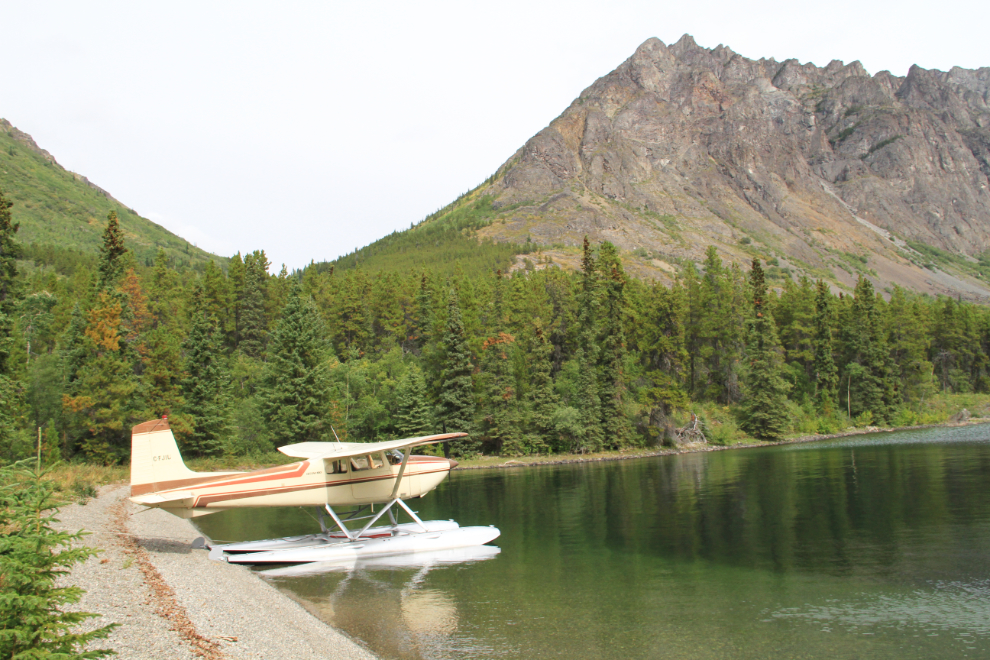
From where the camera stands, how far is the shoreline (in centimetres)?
5344

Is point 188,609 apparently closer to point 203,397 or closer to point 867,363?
point 203,397

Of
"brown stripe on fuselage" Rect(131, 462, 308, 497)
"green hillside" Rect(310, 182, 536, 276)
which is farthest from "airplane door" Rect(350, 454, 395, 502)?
"green hillside" Rect(310, 182, 536, 276)

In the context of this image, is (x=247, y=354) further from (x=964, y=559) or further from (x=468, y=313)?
(x=964, y=559)

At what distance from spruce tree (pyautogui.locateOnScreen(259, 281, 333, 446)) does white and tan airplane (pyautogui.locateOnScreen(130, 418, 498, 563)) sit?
30.2 metres

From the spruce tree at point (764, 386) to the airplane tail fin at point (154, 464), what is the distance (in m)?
58.6

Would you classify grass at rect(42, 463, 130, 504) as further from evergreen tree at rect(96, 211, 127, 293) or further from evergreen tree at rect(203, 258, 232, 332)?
evergreen tree at rect(203, 258, 232, 332)

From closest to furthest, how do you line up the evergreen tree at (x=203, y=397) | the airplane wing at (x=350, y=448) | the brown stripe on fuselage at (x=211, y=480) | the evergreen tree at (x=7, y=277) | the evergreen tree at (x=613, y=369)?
the brown stripe on fuselage at (x=211, y=480), the airplane wing at (x=350, y=448), the evergreen tree at (x=7, y=277), the evergreen tree at (x=203, y=397), the evergreen tree at (x=613, y=369)

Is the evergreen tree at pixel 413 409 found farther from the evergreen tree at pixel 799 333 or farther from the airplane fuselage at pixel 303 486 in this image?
the evergreen tree at pixel 799 333

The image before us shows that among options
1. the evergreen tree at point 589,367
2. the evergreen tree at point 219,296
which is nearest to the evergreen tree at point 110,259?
the evergreen tree at point 219,296

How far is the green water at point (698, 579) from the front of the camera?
434 inches

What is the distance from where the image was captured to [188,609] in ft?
38.1

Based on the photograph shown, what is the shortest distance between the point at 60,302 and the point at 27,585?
7601cm

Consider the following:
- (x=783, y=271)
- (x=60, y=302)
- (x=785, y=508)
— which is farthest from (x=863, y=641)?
(x=783, y=271)

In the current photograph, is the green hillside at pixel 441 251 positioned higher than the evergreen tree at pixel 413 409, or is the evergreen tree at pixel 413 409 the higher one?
the green hillside at pixel 441 251
